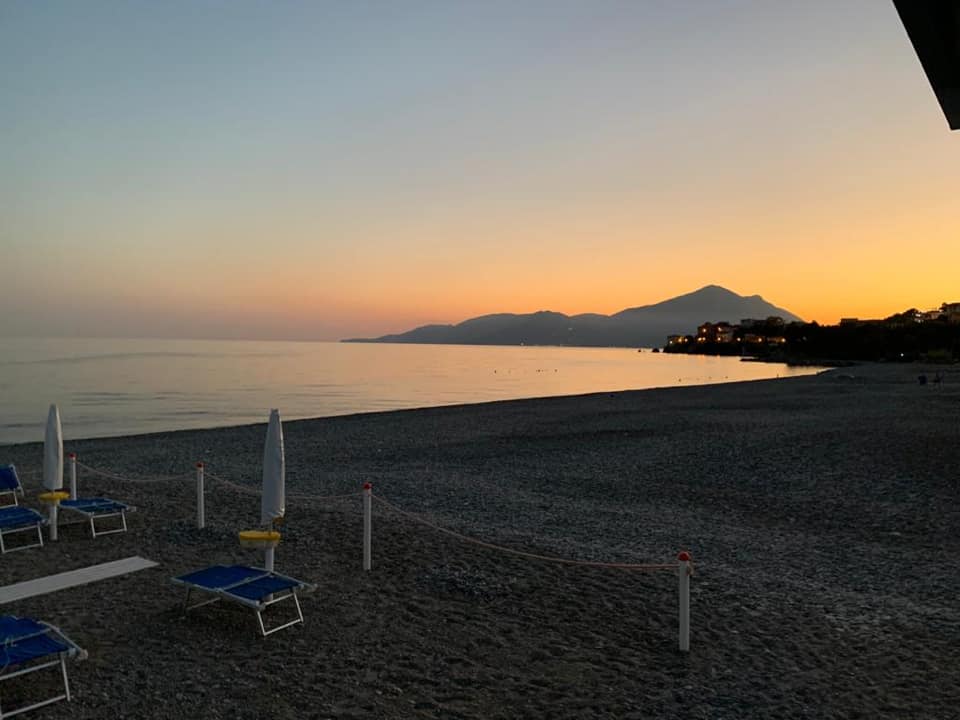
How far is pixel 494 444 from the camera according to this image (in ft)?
71.1

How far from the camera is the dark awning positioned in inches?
227

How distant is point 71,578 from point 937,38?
1062cm

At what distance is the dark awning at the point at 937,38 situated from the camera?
576 centimetres

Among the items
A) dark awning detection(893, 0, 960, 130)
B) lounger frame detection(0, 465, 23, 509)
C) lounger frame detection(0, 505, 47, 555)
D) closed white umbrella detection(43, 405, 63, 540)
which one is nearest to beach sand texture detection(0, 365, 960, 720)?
lounger frame detection(0, 505, 47, 555)

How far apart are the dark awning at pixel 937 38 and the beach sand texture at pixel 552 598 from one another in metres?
5.66

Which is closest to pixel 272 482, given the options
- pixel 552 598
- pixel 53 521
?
pixel 552 598

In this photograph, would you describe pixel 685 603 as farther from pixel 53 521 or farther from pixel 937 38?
pixel 53 521

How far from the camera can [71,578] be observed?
24.8 ft

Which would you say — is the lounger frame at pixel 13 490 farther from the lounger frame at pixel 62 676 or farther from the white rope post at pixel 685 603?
the white rope post at pixel 685 603

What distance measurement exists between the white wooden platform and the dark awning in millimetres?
9649

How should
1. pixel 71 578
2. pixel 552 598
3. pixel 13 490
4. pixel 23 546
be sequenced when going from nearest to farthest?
pixel 552 598 < pixel 71 578 < pixel 23 546 < pixel 13 490

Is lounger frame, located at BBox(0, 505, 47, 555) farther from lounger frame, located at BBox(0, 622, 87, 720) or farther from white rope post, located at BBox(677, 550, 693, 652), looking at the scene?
white rope post, located at BBox(677, 550, 693, 652)

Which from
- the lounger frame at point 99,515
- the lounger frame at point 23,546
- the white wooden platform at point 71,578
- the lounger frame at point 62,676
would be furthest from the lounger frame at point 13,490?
the lounger frame at point 62,676

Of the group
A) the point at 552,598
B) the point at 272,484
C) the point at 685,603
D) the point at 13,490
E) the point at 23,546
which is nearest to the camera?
the point at 685,603
